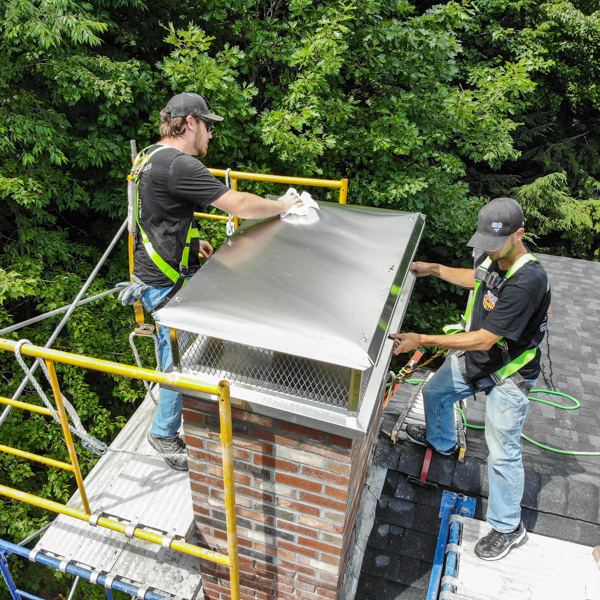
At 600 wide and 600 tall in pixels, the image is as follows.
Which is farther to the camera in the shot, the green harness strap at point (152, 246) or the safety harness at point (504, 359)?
the safety harness at point (504, 359)

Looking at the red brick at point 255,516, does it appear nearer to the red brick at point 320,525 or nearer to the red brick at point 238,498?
the red brick at point 238,498

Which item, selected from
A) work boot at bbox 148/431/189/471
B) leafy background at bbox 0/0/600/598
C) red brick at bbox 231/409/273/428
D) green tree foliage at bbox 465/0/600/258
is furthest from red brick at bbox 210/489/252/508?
green tree foliage at bbox 465/0/600/258

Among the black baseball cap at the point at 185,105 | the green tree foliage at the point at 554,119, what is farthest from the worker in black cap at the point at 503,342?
the green tree foliage at the point at 554,119

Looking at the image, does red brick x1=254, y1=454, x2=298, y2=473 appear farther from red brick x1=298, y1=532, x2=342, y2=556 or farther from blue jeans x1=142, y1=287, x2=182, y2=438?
blue jeans x1=142, y1=287, x2=182, y2=438

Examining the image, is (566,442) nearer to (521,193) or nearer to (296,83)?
(296,83)

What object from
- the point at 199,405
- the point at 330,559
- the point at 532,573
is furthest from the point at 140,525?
the point at 532,573

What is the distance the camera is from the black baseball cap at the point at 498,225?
10.4 ft

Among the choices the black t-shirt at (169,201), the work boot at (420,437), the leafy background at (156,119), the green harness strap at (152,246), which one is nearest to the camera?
the black t-shirt at (169,201)

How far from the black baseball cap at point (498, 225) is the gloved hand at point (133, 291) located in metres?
2.08

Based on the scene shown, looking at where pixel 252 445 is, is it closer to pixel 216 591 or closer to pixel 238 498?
pixel 238 498

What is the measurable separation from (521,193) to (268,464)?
45.2ft

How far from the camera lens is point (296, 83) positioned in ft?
23.4

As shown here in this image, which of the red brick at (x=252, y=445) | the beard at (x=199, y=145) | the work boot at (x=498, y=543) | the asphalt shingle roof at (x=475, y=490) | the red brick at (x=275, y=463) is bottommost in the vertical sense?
the asphalt shingle roof at (x=475, y=490)

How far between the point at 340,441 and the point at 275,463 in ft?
1.34
